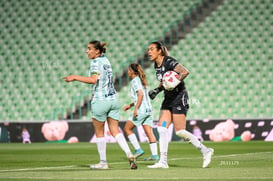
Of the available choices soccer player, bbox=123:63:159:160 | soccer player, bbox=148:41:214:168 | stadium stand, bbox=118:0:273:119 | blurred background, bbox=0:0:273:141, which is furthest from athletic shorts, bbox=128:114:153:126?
stadium stand, bbox=118:0:273:119

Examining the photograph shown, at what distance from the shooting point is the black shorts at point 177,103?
9.05 metres

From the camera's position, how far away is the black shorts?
905cm

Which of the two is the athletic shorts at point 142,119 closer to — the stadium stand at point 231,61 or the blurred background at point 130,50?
the blurred background at point 130,50

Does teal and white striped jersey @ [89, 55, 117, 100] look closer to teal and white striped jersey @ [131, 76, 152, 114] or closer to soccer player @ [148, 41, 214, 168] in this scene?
soccer player @ [148, 41, 214, 168]

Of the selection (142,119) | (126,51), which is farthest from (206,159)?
(126,51)

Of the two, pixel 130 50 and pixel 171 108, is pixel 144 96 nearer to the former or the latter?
pixel 171 108

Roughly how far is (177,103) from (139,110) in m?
3.07

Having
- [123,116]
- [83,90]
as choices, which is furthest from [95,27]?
[123,116]

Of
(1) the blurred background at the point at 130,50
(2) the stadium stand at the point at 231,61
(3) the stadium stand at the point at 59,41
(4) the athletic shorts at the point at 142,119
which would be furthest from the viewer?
(3) the stadium stand at the point at 59,41

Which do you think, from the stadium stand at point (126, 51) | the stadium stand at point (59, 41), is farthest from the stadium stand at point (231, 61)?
the stadium stand at point (59, 41)

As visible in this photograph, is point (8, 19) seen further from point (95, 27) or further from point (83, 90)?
point (83, 90)

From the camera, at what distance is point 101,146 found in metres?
9.05

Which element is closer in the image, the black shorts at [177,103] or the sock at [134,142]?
the black shorts at [177,103]

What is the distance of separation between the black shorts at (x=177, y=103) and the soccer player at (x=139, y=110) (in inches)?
87.1
